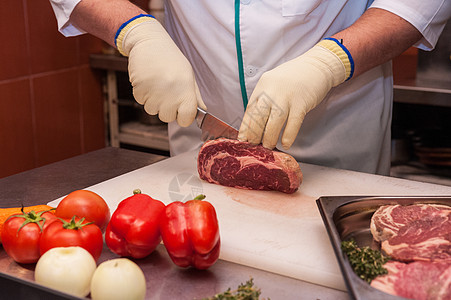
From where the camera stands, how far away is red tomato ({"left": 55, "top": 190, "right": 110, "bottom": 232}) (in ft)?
4.10

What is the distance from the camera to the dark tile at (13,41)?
2611mm

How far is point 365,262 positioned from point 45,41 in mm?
2340

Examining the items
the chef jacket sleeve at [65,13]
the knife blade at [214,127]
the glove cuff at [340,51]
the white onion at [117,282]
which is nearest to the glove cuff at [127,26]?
the chef jacket sleeve at [65,13]

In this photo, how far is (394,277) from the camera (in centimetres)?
103

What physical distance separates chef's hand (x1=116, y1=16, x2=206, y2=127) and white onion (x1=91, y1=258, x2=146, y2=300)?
73 cm

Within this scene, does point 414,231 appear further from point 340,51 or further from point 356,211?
point 340,51

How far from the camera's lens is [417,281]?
1.01 metres

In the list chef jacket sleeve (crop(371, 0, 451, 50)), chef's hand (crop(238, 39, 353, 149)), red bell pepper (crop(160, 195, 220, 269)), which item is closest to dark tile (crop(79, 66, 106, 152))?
chef's hand (crop(238, 39, 353, 149))

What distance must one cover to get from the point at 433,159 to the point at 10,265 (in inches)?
85.3

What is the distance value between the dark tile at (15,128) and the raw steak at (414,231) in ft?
6.59

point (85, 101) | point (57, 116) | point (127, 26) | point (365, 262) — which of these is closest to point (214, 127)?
point (127, 26)

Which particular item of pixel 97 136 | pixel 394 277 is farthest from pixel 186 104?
pixel 97 136

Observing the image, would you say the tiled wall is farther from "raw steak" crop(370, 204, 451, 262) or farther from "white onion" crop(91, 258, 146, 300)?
"raw steak" crop(370, 204, 451, 262)

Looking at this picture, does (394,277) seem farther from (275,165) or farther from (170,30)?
(170,30)
